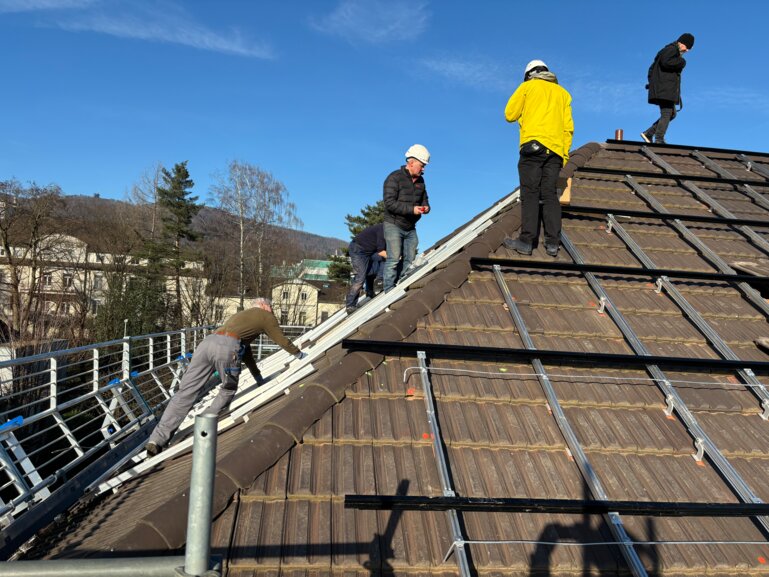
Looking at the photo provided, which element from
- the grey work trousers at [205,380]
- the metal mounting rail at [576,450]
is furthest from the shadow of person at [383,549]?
the grey work trousers at [205,380]

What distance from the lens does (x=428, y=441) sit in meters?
2.93

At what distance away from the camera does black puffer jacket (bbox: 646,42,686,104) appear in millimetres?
9570

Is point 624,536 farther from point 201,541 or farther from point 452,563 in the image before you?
point 201,541

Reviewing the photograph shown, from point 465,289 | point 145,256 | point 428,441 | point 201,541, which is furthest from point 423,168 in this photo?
point 145,256

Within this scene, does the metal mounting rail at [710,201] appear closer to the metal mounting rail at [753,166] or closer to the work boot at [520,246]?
the metal mounting rail at [753,166]

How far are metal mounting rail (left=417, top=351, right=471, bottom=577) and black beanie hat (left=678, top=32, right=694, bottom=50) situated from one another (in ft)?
31.3

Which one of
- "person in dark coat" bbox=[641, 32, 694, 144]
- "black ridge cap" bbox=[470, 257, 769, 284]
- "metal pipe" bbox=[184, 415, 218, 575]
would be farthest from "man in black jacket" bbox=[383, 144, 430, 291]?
"person in dark coat" bbox=[641, 32, 694, 144]

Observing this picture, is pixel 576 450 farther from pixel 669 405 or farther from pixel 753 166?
pixel 753 166

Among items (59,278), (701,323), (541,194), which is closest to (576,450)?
(701,323)

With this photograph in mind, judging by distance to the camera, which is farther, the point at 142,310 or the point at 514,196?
the point at 142,310

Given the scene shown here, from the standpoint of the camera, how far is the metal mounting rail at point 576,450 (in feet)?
7.91

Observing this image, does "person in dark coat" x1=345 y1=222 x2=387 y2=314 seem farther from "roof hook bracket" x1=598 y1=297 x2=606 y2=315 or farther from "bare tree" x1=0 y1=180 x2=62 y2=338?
"bare tree" x1=0 y1=180 x2=62 y2=338

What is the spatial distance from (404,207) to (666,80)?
7.38m

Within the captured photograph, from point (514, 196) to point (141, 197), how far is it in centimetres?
4488
